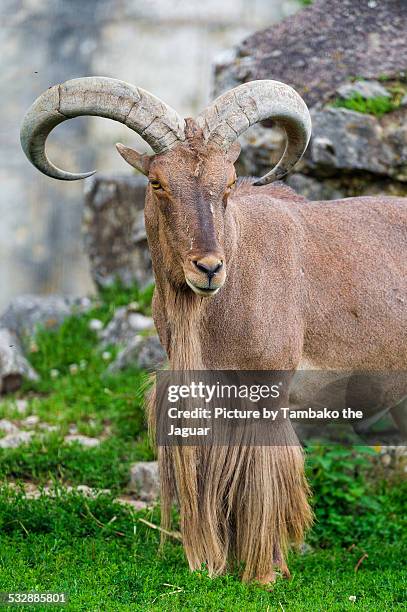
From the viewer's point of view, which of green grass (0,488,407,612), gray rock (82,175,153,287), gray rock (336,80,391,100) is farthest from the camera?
gray rock (82,175,153,287)

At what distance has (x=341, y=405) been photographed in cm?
628

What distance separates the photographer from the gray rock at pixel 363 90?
7.86 metres

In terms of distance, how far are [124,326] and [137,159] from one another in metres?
3.98

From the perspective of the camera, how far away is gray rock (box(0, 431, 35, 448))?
7.29 metres

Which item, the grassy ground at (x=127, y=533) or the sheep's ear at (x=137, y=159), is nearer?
the grassy ground at (x=127, y=533)

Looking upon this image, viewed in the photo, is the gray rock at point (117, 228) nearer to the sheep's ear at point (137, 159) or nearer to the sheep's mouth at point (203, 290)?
the sheep's ear at point (137, 159)

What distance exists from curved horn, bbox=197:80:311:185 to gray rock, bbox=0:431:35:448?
10.6 ft

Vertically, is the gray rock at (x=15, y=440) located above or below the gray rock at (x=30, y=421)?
below

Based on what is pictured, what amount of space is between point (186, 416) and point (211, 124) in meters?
1.64

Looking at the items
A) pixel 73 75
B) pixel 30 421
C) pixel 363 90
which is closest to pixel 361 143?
pixel 363 90

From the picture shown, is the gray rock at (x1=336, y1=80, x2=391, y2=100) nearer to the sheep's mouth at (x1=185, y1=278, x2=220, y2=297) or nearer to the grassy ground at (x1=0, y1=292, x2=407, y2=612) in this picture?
the grassy ground at (x1=0, y1=292, x2=407, y2=612)

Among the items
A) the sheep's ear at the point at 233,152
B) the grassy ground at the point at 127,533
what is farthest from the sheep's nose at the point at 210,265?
the grassy ground at the point at 127,533

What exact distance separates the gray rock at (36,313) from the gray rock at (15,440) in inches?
85.0

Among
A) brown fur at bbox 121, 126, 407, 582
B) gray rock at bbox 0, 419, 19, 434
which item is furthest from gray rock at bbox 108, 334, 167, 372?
brown fur at bbox 121, 126, 407, 582
